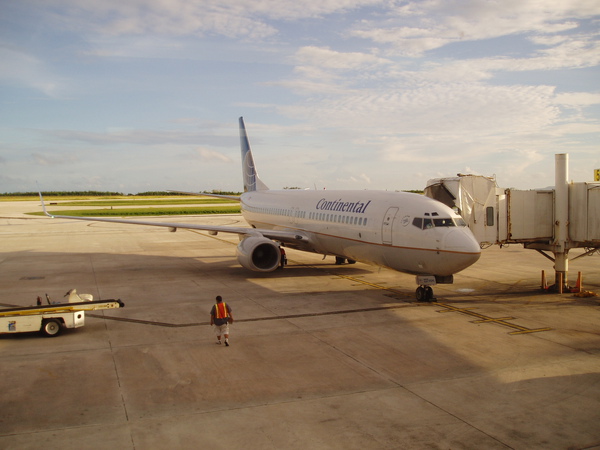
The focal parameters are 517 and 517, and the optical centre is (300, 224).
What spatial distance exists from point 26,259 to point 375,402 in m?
26.8

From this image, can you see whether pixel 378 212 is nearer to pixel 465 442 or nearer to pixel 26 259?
pixel 465 442

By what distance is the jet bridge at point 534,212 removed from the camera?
18.9 m

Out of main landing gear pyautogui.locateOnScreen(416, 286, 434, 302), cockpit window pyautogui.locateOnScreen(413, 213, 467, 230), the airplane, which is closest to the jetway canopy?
the airplane

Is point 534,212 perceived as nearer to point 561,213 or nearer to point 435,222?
point 561,213

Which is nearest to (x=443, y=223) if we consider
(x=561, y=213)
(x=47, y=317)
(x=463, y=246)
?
(x=463, y=246)

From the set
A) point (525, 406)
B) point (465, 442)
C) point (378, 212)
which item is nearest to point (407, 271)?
point (378, 212)

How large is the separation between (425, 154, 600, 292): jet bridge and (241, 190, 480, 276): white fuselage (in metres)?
1.94

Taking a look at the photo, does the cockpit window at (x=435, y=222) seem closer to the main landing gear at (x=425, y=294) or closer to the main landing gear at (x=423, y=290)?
the main landing gear at (x=423, y=290)

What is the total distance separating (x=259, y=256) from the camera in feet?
77.6

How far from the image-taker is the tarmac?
330 inches

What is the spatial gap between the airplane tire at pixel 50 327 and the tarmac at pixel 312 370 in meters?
0.30

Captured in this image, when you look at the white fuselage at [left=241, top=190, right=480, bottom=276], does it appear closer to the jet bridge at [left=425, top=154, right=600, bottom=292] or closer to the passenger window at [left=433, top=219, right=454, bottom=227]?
the passenger window at [left=433, top=219, right=454, bottom=227]

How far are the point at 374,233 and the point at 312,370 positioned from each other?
8364 mm

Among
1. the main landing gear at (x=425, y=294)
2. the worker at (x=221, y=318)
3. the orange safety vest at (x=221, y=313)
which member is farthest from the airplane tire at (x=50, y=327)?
the main landing gear at (x=425, y=294)
